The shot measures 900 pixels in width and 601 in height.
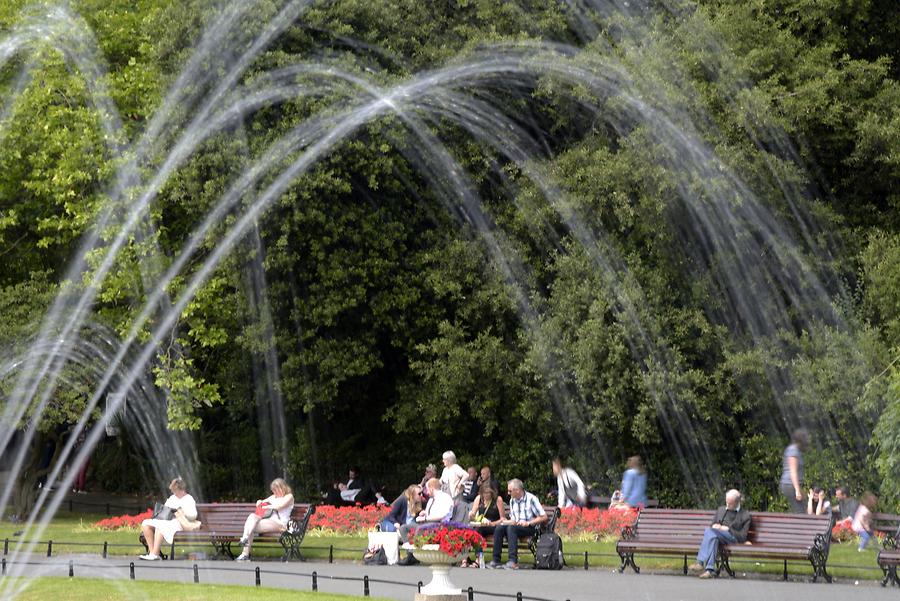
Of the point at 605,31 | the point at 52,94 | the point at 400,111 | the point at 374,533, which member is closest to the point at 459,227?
the point at 400,111

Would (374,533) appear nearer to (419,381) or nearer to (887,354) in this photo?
(887,354)

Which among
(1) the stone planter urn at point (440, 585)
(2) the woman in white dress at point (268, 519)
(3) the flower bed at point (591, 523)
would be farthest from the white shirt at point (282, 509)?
(1) the stone planter urn at point (440, 585)

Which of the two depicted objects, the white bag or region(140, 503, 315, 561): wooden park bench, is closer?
the white bag

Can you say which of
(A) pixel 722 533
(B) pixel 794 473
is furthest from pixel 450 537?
(B) pixel 794 473

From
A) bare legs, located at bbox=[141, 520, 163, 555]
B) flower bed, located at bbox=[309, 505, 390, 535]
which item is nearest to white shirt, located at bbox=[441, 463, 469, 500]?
flower bed, located at bbox=[309, 505, 390, 535]

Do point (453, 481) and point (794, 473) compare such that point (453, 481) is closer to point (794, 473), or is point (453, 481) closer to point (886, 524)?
point (794, 473)

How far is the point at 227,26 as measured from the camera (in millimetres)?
28938

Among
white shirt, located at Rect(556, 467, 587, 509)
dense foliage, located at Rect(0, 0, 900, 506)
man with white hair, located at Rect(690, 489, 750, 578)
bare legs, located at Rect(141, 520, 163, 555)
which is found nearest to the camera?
man with white hair, located at Rect(690, 489, 750, 578)

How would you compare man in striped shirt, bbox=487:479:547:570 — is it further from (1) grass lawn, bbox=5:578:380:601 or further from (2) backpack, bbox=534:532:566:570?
(1) grass lawn, bbox=5:578:380:601

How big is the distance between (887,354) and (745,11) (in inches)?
295

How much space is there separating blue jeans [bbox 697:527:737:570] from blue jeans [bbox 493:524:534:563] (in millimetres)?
2648

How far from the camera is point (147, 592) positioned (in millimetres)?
15312

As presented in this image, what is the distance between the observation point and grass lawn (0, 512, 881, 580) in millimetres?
16859

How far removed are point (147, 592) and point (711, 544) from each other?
660cm
